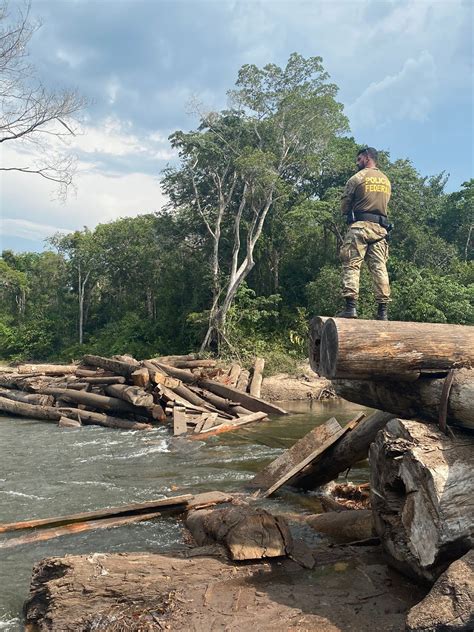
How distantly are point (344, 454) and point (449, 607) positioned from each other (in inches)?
140

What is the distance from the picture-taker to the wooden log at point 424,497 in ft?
10.8

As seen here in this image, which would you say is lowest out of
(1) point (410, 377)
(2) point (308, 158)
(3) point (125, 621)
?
(3) point (125, 621)

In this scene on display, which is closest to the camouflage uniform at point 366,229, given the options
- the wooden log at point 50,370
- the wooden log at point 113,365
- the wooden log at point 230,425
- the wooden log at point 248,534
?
the wooden log at point 248,534

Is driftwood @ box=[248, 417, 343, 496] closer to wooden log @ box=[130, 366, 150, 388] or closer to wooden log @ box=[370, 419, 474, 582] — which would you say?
wooden log @ box=[370, 419, 474, 582]

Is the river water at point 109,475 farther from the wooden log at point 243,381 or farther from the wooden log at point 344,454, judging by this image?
the wooden log at point 243,381

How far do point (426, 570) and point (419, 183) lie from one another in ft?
110

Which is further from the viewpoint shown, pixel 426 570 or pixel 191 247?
pixel 191 247

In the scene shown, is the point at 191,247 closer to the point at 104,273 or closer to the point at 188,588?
the point at 104,273

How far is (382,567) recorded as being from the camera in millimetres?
4020

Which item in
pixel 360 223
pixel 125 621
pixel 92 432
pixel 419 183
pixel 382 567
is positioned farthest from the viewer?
pixel 419 183

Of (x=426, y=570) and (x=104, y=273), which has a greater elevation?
(x=104, y=273)

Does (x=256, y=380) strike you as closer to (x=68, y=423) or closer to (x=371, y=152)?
(x=68, y=423)

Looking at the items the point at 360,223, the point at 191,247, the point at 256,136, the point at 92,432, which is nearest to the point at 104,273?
the point at 191,247

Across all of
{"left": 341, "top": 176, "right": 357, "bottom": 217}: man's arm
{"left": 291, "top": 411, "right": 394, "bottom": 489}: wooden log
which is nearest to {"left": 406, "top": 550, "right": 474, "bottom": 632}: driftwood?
{"left": 291, "top": 411, "right": 394, "bottom": 489}: wooden log
